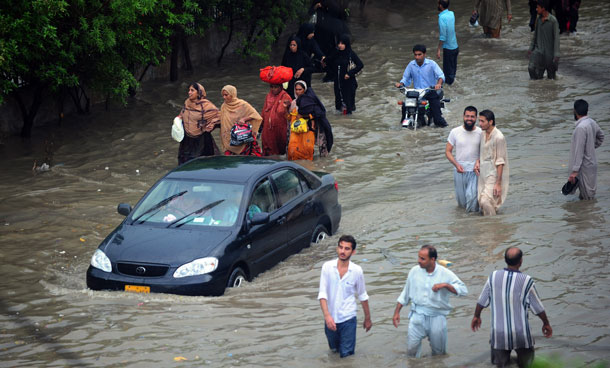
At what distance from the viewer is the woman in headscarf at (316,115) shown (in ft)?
52.5

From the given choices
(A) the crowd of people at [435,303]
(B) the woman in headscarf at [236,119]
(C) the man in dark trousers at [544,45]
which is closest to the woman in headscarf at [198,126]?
(B) the woman in headscarf at [236,119]

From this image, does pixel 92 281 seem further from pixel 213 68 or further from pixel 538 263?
pixel 213 68

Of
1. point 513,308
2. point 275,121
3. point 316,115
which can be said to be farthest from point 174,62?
point 513,308

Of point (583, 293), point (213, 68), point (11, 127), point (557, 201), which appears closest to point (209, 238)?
point (583, 293)

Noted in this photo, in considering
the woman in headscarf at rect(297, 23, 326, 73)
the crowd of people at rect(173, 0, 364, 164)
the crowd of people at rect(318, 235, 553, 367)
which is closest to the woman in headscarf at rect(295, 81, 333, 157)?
the crowd of people at rect(173, 0, 364, 164)

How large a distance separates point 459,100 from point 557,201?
314 inches

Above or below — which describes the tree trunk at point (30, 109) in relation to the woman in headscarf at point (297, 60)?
below

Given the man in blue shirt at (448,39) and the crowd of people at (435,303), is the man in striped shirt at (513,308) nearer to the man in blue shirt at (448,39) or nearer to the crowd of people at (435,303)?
the crowd of people at (435,303)

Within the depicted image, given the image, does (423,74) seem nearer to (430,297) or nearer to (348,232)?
(348,232)

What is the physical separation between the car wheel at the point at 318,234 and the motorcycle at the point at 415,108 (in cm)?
662

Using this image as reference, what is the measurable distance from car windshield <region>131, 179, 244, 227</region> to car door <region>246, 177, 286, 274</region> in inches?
9.0

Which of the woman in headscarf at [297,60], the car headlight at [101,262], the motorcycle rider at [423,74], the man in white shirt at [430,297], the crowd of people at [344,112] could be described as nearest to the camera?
the man in white shirt at [430,297]

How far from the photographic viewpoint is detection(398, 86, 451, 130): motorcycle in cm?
1775

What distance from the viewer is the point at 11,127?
18.2 m
